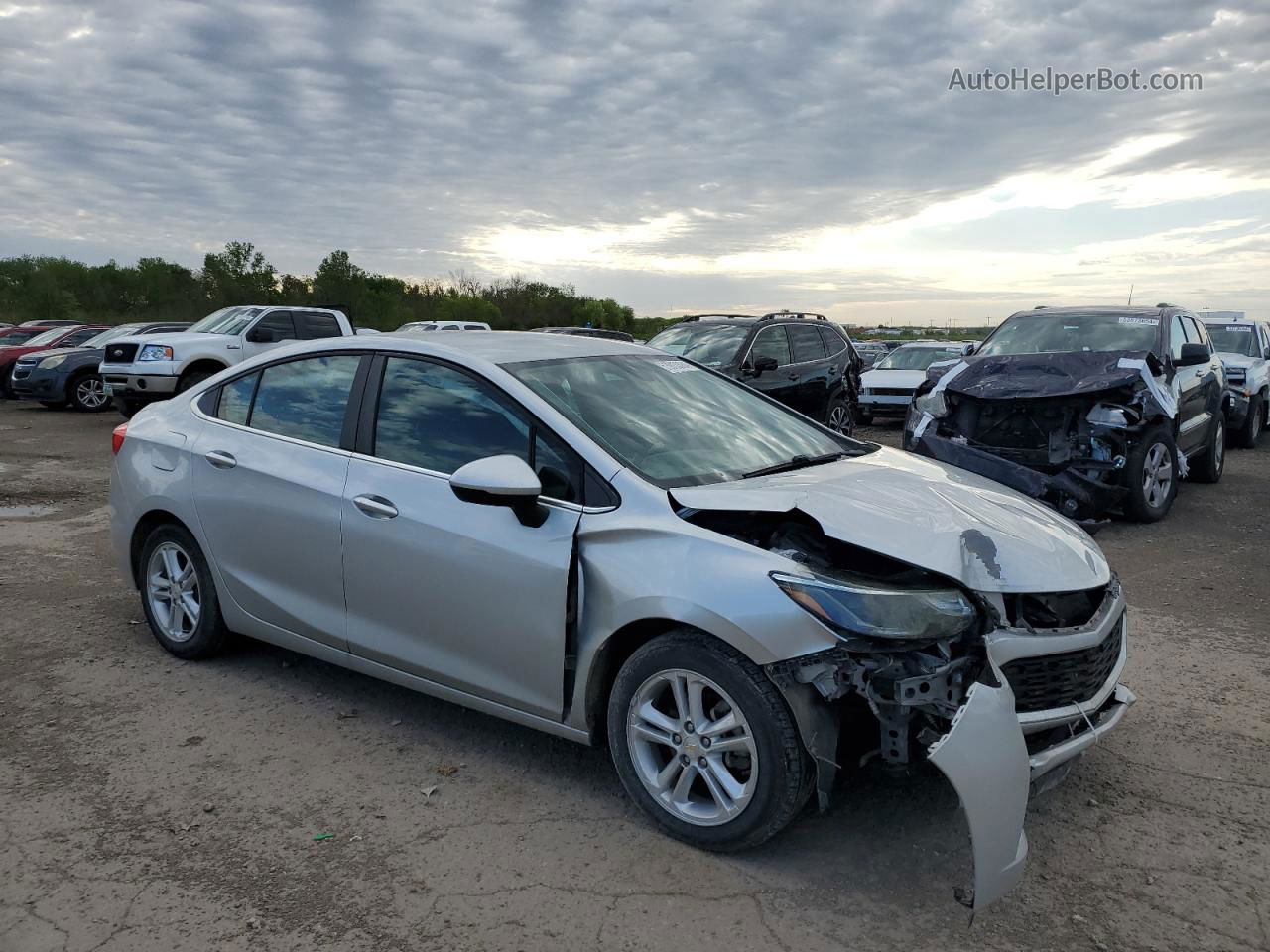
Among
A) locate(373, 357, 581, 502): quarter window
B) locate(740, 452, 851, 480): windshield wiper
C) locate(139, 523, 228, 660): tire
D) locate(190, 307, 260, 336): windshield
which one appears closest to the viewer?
locate(373, 357, 581, 502): quarter window

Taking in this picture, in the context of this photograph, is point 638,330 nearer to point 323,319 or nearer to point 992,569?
point 323,319

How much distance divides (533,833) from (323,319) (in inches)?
596

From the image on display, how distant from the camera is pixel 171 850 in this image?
10.4 ft

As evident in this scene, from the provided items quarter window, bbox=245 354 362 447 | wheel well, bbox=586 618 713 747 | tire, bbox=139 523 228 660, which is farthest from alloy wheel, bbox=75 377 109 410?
wheel well, bbox=586 618 713 747

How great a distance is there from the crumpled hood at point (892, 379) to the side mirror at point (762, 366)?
3.96m

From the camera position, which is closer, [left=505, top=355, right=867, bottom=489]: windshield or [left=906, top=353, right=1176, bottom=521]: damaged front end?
[left=505, top=355, right=867, bottom=489]: windshield

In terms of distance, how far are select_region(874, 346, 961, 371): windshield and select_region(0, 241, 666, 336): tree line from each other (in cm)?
4325

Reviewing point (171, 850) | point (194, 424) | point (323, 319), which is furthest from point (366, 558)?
point (323, 319)

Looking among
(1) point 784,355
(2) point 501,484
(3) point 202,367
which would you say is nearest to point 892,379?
(1) point 784,355

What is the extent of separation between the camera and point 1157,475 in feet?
27.9

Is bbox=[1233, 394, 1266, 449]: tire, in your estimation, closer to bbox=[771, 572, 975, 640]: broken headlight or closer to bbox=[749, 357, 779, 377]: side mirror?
bbox=[749, 357, 779, 377]: side mirror

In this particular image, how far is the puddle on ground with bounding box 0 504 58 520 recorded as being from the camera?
871 cm

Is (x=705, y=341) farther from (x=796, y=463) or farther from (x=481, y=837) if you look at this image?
(x=481, y=837)

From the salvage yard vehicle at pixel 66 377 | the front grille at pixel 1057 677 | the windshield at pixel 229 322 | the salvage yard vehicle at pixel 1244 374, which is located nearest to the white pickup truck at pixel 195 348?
the windshield at pixel 229 322
